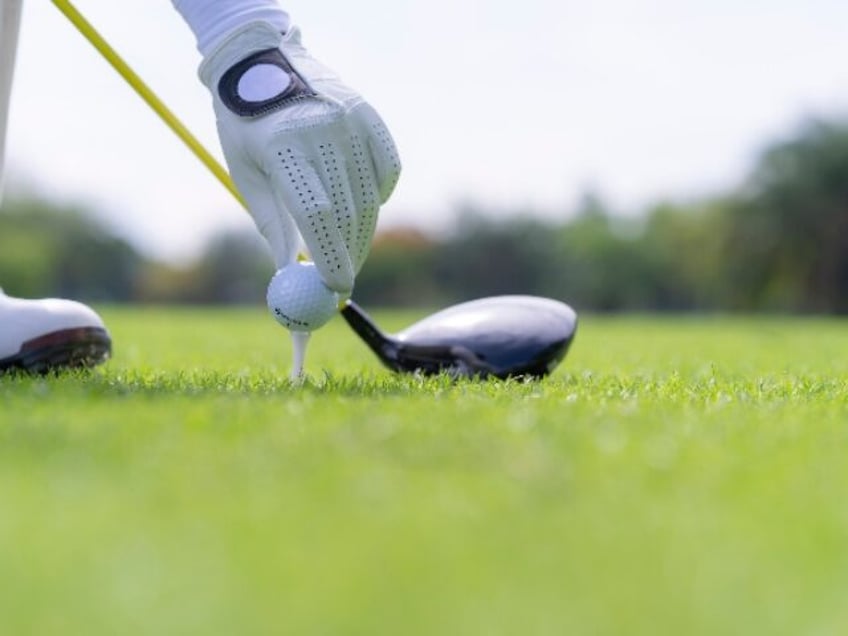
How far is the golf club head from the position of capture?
355 cm

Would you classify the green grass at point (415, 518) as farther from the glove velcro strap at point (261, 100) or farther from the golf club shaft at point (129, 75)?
the golf club shaft at point (129, 75)

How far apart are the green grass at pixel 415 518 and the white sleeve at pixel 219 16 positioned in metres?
0.90

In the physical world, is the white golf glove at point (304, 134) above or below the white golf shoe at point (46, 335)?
above

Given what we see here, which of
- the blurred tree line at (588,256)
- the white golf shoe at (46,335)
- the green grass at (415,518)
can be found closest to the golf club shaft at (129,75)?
the white golf shoe at (46,335)

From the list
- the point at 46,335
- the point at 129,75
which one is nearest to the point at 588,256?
the point at 129,75

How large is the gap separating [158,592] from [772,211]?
3699 cm

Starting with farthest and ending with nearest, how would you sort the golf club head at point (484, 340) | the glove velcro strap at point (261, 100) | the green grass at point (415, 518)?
the golf club head at point (484, 340)
the glove velcro strap at point (261, 100)
the green grass at point (415, 518)

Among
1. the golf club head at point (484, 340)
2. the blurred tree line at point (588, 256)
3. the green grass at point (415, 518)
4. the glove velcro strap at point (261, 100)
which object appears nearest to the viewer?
the green grass at point (415, 518)

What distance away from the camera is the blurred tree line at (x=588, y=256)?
118ft

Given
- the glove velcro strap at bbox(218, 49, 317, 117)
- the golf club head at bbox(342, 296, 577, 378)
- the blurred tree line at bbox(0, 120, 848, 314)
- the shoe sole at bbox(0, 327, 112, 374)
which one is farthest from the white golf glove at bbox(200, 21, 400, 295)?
the blurred tree line at bbox(0, 120, 848, 314)

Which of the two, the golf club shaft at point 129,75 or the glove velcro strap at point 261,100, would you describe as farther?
the golf club shaft at point 129,75

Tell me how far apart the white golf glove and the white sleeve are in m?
0.02

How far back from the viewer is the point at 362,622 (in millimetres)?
1135

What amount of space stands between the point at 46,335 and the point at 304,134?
3.50 feet
